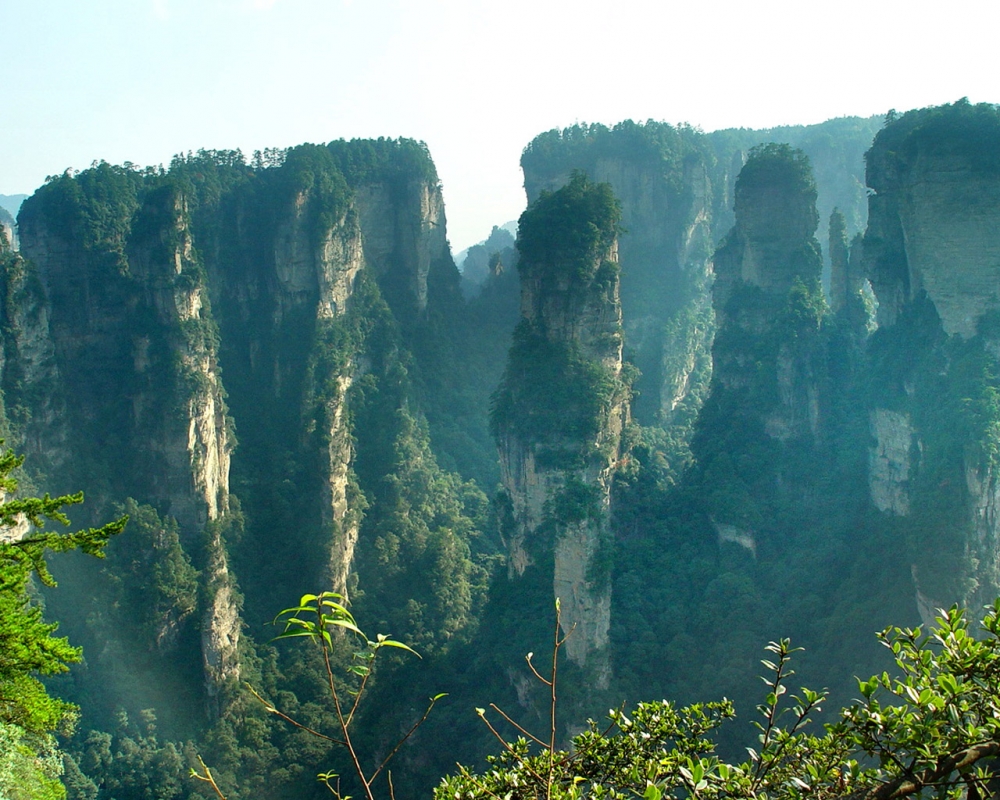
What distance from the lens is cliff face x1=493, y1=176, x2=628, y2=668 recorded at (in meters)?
24.2

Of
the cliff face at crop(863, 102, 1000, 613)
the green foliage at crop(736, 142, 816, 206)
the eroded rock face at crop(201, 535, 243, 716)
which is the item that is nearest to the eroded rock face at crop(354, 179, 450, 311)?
the green foliage at crop(736, 142, 816, 206)

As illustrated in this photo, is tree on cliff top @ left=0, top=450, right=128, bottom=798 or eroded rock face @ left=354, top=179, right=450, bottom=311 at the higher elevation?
eroded rock face @ left=354, top=179, right=450, bottom=311

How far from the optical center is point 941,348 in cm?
2431

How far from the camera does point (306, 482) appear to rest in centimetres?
3145

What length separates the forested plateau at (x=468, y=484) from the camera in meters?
23.4

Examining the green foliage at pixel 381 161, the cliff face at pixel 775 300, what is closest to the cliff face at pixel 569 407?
the cliff face at pixel 775 300

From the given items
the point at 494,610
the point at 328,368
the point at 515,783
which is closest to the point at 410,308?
the point at 328,368

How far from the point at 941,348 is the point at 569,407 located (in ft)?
34.1

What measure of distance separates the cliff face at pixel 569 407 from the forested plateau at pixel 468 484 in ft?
0.33

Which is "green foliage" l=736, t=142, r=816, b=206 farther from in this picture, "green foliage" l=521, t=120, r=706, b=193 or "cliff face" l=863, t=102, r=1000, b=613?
"green foliage" l=521, t=120, r=706, b=193

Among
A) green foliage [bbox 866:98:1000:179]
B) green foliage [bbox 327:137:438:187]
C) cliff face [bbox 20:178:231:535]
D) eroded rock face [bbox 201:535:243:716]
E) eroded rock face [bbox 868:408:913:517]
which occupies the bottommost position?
eroded rock face [bbox 201:535:243:716]

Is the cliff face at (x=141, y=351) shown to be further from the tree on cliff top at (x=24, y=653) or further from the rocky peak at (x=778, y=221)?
the tree on cliff top at (x=24, y=653)

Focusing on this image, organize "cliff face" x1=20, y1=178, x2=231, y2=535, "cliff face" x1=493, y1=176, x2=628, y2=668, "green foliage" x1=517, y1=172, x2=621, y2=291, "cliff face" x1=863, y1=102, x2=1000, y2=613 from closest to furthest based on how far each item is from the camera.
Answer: "cliff face" x1=863, y1=102, x2=1000, y2=613
"cliff face" x1=493, y1=176, x2=628, y2=668
"green foliage" x1=517, y1=172, x2=621, y2=291
"cliff face" x1=20, y1=178, x2=231, y2=535

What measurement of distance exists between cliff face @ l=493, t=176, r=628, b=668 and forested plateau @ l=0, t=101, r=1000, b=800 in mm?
101
